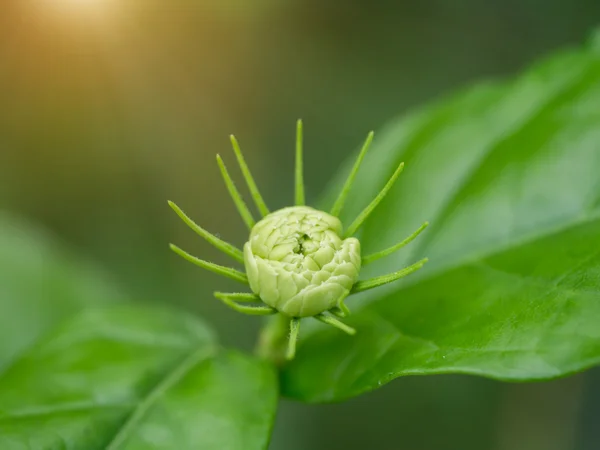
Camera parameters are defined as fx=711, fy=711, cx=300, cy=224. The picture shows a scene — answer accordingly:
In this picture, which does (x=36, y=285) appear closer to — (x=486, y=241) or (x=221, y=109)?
(x=221, y=109)

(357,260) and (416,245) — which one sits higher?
(416,245)

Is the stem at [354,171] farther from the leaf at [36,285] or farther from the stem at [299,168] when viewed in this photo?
the leaf at [36,285]

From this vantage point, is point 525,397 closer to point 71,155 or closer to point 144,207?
point 144,207

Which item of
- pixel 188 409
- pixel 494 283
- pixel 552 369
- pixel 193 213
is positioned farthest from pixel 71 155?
pixel 552 369

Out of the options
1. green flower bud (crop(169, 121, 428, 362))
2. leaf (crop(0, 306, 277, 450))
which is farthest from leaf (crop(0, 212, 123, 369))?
green flower bud (crop(169, 121, 428, 362))

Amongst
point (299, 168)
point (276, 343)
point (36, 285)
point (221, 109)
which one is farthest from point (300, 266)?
point (221, 109)
